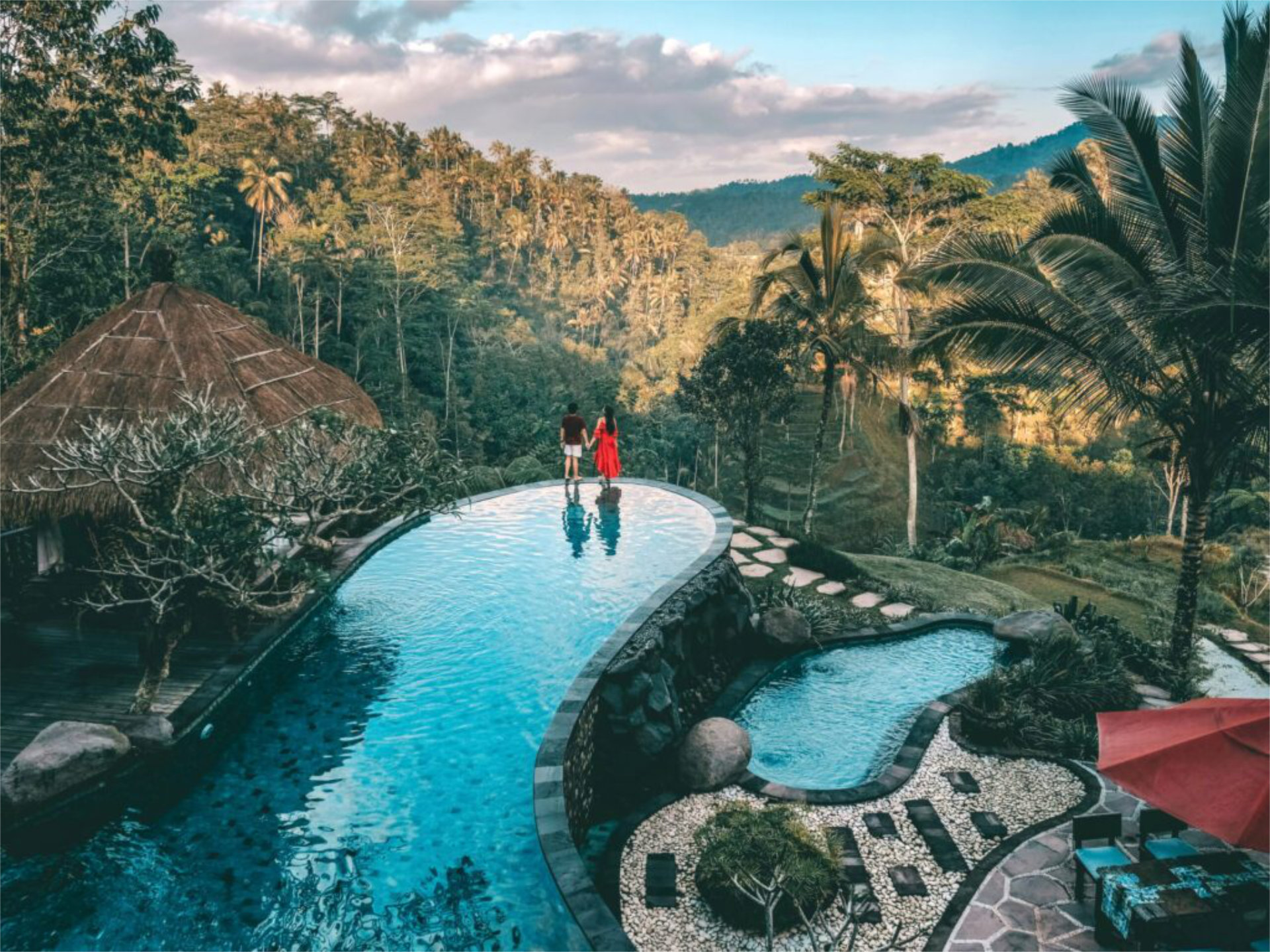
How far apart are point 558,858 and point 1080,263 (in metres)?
9.31

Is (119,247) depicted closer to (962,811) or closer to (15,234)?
(15,234)

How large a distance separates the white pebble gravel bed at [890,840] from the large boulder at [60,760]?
485 centimetres

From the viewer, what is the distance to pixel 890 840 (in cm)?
806

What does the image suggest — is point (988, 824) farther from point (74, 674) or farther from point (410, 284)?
point (410, 284)

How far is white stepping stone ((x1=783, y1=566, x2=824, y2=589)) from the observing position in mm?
14750

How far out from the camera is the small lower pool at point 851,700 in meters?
9.70

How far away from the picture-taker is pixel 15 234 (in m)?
16.1

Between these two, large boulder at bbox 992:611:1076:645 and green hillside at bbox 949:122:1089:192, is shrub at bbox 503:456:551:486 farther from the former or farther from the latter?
green hillside at bbox 949:122:1089:192

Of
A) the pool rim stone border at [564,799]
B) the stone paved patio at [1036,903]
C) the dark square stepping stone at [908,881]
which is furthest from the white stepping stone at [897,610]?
the dark square stepping stone at [908,881]

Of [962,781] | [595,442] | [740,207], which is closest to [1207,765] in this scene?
[962,781]

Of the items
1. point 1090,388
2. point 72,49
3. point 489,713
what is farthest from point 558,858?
point 72,49

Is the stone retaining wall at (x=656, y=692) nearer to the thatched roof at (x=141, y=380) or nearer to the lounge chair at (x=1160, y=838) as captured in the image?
the lounge chair at (x=1160, y=838)

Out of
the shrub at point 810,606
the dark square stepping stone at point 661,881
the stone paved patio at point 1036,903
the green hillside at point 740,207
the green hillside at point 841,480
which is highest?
the green hillside at point 740,207

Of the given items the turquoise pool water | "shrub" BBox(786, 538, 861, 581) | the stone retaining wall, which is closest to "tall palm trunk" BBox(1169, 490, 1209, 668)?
"shrub" BBox(786, 538, 861, 581)
